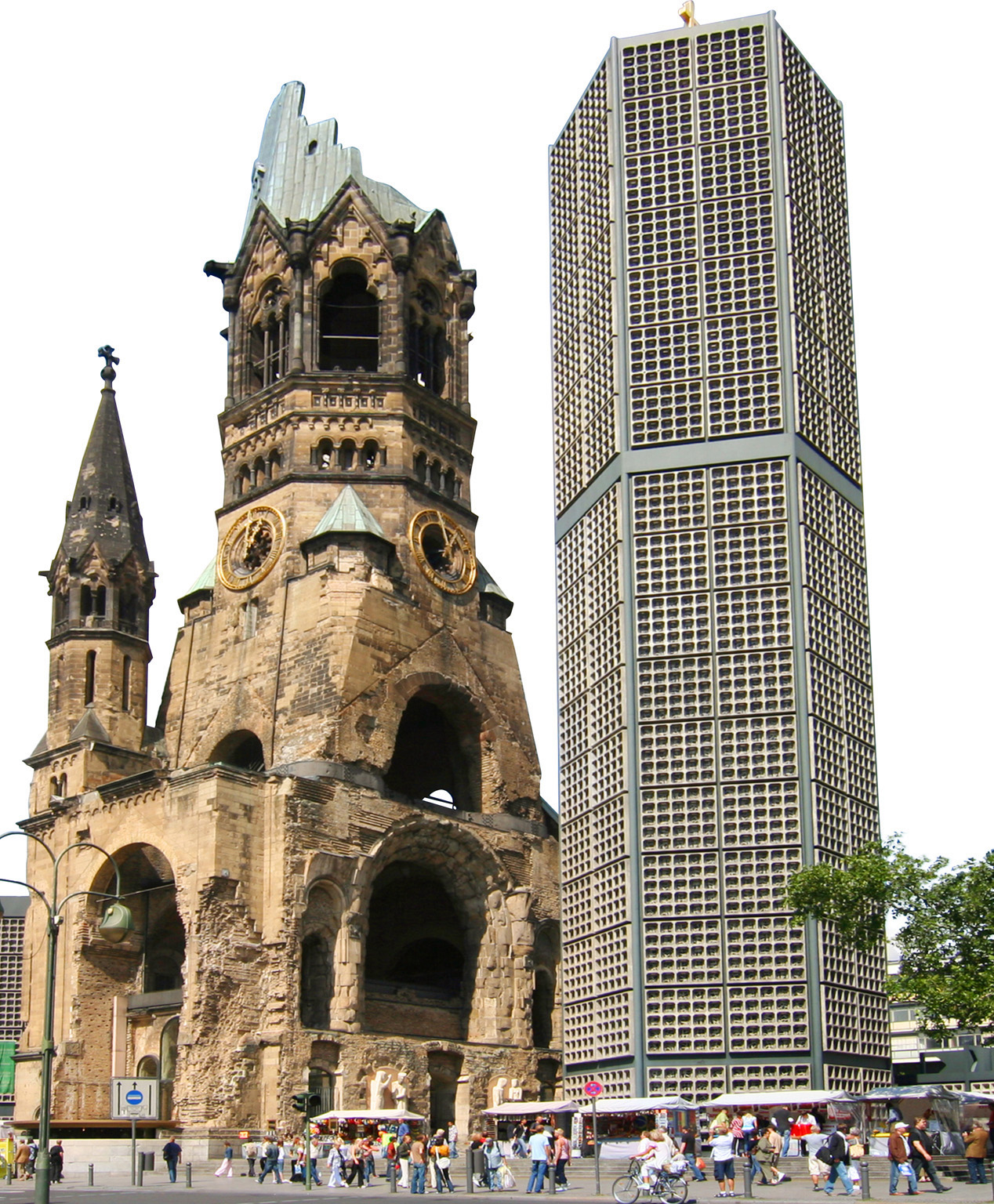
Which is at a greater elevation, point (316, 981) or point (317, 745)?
point (317, 745)

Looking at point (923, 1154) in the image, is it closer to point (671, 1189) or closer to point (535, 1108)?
point (671, 1189)

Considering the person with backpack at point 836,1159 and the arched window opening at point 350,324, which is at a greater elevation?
the arched window opening at point 350,324

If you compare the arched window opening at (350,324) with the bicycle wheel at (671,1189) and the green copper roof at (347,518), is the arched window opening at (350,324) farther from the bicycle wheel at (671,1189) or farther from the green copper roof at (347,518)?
the bicycle wheel at (671,1189)

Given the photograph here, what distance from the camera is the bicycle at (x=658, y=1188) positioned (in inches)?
1197

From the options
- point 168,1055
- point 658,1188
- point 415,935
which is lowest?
point 658,1188

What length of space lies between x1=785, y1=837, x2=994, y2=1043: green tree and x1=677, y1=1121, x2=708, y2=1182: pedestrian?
6.04 metres

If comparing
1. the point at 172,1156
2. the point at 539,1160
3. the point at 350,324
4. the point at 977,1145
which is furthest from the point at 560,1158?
the point at 350,324

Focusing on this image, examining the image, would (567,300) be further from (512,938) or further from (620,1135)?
(620,1135)

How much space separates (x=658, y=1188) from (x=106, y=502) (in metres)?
42.2

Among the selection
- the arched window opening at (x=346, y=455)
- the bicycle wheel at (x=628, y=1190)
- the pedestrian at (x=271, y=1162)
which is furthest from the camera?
the arched window opening at (x=346, y=455)

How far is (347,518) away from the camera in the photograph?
61719 mm

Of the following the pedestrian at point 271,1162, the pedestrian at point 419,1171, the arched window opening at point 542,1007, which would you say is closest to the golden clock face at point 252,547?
the arched window opening at point 542,1007

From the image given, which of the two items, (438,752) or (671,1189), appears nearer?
(671,1189)

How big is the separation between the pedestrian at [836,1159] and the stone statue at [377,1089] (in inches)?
890
